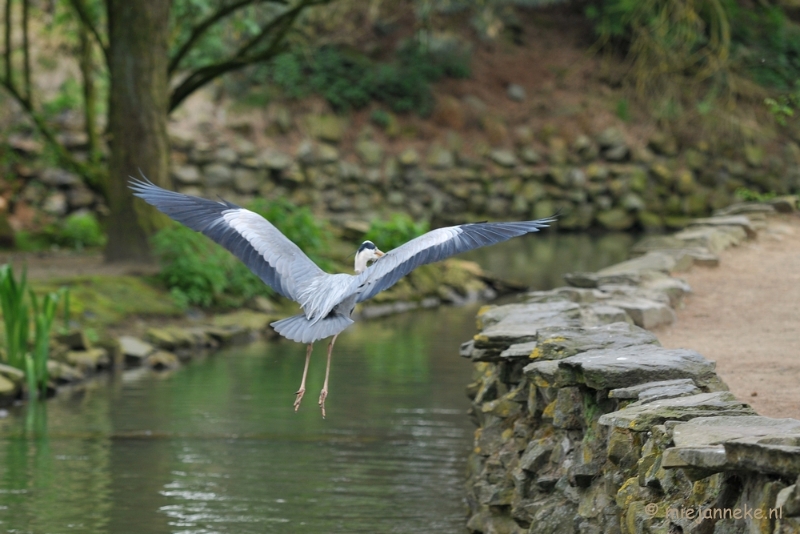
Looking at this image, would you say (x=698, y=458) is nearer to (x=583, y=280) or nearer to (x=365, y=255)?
(x=365, y=255)

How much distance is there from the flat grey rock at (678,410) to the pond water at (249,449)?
2.49 m

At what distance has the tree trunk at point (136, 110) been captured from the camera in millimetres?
13672

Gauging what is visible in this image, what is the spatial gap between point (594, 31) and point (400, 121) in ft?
20.3

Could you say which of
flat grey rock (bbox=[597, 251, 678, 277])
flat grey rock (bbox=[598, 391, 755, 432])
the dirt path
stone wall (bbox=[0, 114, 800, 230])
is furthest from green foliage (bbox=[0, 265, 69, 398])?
stone wall (bbox=[0, 114, 800, 230])

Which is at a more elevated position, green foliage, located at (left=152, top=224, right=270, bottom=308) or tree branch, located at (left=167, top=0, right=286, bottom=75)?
tree branch, located at (left=167, top=0, right=286, bottom=75)

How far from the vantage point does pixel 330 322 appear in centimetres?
554

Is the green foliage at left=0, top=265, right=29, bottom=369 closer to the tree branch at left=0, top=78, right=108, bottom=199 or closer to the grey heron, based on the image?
the grey heron

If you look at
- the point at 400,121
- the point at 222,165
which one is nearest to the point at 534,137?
the point at 400,121

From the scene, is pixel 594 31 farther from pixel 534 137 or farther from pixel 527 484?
pixel 527 484

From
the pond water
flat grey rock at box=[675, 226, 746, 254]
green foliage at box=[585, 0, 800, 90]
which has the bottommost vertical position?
the pond water

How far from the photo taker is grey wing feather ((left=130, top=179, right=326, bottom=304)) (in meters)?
6.04

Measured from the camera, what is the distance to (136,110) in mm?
13773

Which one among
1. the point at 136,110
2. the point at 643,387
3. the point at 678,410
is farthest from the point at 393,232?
the point at 678,410

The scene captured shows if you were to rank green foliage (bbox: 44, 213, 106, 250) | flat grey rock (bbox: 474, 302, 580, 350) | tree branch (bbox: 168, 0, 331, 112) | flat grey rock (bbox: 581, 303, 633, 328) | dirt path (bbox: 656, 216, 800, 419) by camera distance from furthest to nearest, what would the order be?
green foliage (bbox: 44, 213, 106, 250)
tree branch (bbox: 168, 0, 331, 112)
flat grey rock (bbox: 581, 303, 633, 328)
flat grey rock (bbox: 474, 302, 580, 350)
dirt path (bbox: 656, 216, 800, 419)
